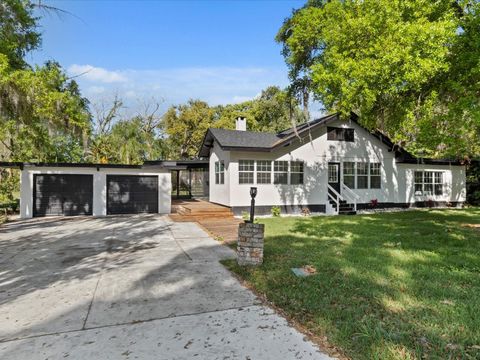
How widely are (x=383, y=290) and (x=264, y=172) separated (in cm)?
1039

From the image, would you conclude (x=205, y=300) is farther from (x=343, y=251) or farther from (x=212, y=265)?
(x=343, y=251)

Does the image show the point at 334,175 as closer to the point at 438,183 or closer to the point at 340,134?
the point at 340,134

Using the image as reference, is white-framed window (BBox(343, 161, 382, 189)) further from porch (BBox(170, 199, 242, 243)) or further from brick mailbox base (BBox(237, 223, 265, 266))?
brick mailbox base (BBox(237, 223, 265, 266))

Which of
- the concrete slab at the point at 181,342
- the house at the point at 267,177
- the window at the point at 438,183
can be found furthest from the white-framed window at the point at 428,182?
the concrete slab at the point at 181,342

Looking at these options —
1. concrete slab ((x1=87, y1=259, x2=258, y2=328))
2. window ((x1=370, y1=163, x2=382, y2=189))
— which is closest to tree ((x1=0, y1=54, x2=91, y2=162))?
concrete slab ((x1=87, y1=259, x2=258, y2=328))

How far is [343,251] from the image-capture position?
6.70 meters

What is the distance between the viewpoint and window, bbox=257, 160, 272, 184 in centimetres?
1435

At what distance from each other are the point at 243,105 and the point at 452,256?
3188 centimetres

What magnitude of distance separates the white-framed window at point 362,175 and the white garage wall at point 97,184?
10136 mm

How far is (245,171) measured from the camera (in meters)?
14.1

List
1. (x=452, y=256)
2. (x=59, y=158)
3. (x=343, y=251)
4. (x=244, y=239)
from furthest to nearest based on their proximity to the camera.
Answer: (x=59, y=158) → (x=343, y=251) → (x=452, y=256) → (x=244, y=239)

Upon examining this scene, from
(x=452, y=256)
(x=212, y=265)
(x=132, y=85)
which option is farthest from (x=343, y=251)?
(x=132, y=85)

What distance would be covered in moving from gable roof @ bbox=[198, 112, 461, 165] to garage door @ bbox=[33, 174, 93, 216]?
21.6 ft

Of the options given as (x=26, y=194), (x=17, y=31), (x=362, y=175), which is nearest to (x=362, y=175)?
(x=362, y=175)
